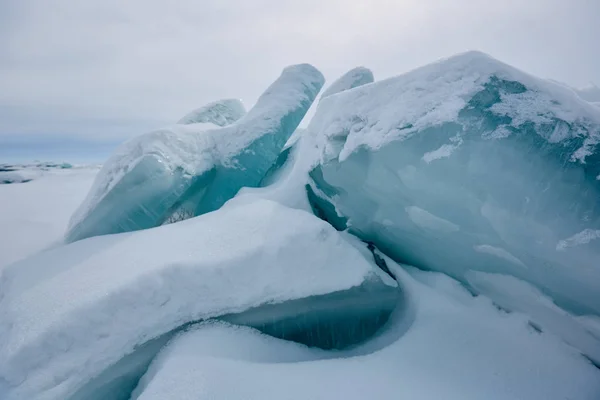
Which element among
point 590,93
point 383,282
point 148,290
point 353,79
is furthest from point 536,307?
point 590,93

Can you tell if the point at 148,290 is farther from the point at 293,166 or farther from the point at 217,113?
the point at 217,113

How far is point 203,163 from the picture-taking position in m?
3.77

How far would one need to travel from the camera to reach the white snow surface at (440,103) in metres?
1.64

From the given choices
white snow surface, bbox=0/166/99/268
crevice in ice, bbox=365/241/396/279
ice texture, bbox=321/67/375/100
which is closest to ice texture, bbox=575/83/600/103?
→ ice texture, bbox=321/67/375/100

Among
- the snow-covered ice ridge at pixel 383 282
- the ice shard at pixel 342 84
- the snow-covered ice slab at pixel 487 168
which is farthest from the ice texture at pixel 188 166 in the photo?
the snow-covered ice slab at pixel 487 168

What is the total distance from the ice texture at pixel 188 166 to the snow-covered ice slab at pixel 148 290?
2.22ft

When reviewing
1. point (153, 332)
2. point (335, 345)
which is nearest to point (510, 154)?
point (335, 345)

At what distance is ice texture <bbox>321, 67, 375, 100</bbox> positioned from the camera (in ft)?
17.6

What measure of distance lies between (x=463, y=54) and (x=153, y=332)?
2372 mm

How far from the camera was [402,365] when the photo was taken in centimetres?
169

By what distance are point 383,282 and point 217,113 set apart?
16.4 feet

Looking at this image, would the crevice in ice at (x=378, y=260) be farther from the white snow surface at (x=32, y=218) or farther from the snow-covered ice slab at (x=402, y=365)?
the white snow surface at (x=32, y=218)

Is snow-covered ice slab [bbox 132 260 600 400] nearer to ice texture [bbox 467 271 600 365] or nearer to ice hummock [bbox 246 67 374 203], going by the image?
ice texture [bbox 467 271 600 365]

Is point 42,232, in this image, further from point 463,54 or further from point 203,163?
point 463,54
